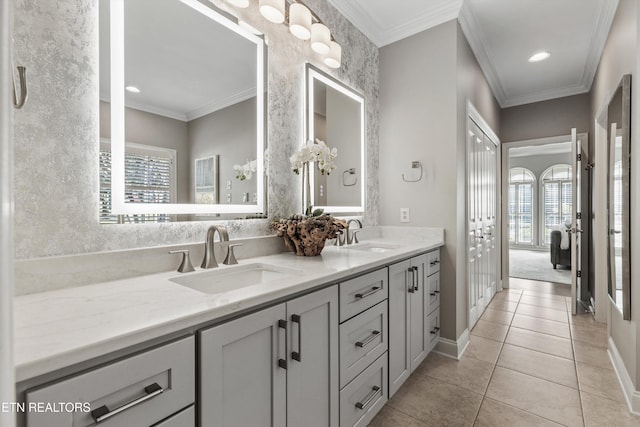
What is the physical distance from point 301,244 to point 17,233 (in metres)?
1.10

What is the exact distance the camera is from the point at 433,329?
2227 mm

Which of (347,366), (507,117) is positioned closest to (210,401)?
(347,366)

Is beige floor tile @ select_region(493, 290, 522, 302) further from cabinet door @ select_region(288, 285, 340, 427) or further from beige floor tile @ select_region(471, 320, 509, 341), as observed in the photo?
cabinet door @ select_region(288, 285, 340, 427)

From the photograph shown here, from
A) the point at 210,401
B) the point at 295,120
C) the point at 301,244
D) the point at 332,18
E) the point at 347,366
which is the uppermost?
the point at 332,18

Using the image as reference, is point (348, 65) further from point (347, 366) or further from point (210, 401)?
point (210, 401)

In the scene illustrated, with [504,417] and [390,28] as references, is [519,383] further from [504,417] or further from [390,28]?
[390,28]

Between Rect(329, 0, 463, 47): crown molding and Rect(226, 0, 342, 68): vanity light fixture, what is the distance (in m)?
0.49

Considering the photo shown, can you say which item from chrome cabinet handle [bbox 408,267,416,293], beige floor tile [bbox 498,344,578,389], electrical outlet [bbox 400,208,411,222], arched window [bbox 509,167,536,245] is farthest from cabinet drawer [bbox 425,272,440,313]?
arched window [bbox 509,167,536,245]

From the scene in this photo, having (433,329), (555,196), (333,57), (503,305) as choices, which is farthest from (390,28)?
(555,196)

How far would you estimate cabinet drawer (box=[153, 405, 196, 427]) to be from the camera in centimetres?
71

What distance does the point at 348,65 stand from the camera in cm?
239

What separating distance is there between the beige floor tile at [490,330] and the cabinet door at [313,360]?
199 centimetres

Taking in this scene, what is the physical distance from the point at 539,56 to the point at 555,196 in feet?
20.6

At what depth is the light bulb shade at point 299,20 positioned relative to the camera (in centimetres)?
173
